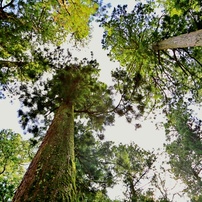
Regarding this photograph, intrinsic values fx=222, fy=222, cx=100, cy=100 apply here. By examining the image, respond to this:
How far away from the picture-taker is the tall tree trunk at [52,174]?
142 inches

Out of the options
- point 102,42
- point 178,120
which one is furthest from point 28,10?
point 178,120

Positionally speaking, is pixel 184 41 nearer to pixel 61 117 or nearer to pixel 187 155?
pixel 61 117

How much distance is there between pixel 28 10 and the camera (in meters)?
9.14

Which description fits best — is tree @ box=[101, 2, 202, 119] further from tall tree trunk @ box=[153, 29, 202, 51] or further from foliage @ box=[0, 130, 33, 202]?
foliage @ box=[0, 130, 33, 202]

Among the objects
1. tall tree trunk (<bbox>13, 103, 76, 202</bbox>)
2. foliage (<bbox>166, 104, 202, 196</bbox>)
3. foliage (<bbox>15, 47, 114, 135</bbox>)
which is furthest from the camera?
foliage (<bbox>166, 104, 202, 196</bbox>)

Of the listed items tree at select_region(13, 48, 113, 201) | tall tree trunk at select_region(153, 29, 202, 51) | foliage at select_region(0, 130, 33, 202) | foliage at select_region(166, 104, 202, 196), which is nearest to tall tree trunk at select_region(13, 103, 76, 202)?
tree at select_region(13, 48, 113, 201)

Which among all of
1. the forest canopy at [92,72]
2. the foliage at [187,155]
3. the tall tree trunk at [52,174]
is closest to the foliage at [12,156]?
the forest canopy at [92,72]

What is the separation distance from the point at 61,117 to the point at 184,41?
427 cm

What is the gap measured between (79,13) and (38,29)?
2151 mm

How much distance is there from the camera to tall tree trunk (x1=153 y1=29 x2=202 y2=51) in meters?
5.46

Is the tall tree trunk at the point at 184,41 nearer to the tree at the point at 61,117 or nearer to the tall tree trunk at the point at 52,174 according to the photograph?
the tree at the point at 61,117

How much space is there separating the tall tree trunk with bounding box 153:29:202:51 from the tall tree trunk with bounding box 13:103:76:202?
4.03 m

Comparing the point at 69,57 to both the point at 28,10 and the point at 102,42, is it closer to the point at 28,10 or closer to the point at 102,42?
the point at 102,42

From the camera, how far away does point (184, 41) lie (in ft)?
20.3
